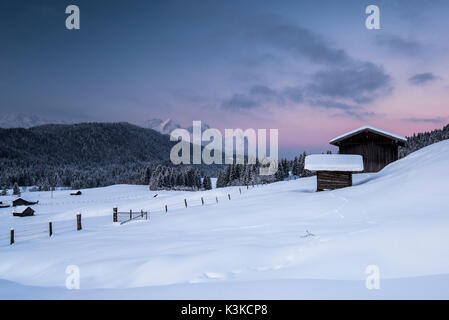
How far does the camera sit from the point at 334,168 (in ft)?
65.1

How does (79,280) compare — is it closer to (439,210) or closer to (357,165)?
(439,210)

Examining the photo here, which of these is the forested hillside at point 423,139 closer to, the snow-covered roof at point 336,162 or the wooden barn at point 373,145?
the wooden barn at point 373,145

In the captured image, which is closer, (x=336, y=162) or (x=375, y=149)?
(x=336, y=162)

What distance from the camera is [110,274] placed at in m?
6.08

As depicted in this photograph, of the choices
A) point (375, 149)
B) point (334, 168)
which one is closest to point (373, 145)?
point (375, 149)

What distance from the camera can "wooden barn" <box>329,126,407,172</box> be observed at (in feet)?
86.7

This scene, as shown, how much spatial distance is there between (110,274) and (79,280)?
688 mm

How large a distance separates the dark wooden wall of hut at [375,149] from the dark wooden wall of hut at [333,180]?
350 inches

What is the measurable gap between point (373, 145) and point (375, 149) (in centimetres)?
47

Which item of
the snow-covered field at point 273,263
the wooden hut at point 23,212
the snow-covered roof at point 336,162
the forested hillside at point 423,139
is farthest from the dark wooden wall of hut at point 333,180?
the forested hillside at point 423,139

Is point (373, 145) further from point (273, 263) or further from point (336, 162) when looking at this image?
point (273, 263)

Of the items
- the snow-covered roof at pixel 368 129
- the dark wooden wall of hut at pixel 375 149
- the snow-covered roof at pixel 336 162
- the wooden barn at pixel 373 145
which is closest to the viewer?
the snow-covered roof at pixel 336 162

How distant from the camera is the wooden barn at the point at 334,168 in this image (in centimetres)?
1958
